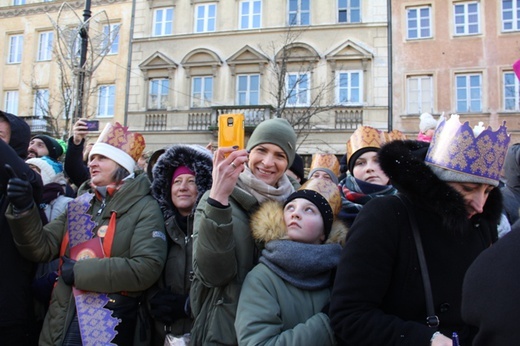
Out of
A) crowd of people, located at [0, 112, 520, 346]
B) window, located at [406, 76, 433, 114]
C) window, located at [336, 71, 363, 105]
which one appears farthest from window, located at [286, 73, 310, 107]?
crowd of people, located at [0, 112, 520, 346]

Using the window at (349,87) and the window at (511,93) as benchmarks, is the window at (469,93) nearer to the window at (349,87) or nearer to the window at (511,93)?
the window at (511,93)

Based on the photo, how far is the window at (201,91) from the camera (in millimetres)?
19281

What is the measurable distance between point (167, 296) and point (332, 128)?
15652 mm

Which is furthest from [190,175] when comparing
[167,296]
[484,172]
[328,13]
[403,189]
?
[328,13]

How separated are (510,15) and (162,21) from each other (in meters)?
15.3

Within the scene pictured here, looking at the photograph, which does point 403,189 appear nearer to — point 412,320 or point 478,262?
point 412,320

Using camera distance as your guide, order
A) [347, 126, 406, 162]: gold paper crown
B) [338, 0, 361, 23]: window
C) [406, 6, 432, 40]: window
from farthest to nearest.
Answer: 1. [338, 0, 361, 23]: window
2. [406, 6, 432, 40]: window
3. [347, 126, 406, 162]: gold paper crown

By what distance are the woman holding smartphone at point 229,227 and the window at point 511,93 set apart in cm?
1716

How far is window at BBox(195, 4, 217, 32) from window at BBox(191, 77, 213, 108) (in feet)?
8.06

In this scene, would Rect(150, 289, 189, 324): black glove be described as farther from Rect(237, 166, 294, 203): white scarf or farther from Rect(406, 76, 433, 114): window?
Rect(406, 76, 433, 114): window

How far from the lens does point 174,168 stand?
3051mm

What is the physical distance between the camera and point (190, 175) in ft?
9.77

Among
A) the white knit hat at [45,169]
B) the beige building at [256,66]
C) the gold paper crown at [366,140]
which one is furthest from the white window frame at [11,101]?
the gold paper crown at [366,140]

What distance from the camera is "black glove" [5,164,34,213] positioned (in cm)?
238
